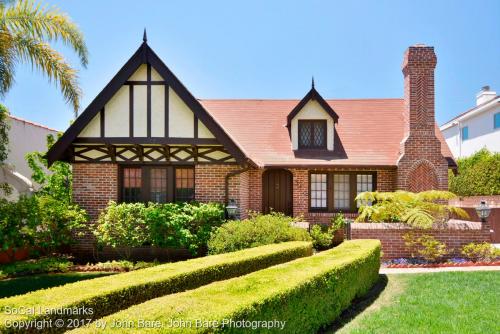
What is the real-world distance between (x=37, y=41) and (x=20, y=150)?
712 cm

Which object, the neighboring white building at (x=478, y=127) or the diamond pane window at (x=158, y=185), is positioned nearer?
the diamond pane window at (x=158, y=185)

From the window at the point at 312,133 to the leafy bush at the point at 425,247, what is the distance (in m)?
6.13

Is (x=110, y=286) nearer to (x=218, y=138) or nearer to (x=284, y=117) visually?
(x=218, y=138)

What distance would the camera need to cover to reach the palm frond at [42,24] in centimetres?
A: 1320

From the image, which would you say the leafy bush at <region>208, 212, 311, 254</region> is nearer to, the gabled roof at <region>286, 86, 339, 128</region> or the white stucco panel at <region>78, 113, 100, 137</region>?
the white stucco panel at <region>78, 113, 100, 137</region>

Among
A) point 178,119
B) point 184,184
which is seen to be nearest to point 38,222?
point 184,184

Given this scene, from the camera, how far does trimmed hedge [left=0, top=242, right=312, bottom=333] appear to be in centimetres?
503

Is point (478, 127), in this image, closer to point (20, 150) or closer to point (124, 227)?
point (124, 227)

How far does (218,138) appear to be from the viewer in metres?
13.3

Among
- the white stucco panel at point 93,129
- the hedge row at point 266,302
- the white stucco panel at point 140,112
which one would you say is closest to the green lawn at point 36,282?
the white stucco panel at point 93,129

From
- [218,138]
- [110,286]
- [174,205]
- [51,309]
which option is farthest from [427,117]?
[51,309]

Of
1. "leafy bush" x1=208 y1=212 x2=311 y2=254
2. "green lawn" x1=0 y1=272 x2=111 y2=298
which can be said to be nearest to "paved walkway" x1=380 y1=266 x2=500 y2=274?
"leafy bush" x1=208 y1=212 x2=311 y2=254

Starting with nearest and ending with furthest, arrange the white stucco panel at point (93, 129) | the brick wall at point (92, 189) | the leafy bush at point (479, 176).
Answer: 1. the white stucco panel at point (93, 129)
2. the brick wall at point (92, 189)
3. the leafy bush at point (479, 176)

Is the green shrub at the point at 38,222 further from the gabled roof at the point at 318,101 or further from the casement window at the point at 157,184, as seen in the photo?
the gabled roof at the point at 318,101
